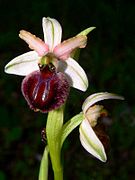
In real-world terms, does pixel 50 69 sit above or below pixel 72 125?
above

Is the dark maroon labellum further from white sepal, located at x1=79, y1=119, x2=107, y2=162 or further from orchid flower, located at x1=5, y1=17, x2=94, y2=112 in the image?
white sepal, located at x1=79, y1=119, x2=107, y2=162

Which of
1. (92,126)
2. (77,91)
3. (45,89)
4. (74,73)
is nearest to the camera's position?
(45,89)

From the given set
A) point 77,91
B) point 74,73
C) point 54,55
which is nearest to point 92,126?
point 74,73

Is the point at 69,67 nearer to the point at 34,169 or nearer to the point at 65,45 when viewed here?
the point at 65,45

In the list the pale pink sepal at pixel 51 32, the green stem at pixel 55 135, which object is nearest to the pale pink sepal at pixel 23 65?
the pale pink sepal at pixel 51 32

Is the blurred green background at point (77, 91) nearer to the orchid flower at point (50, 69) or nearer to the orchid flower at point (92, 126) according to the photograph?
the orchid flower at point (92, 126)

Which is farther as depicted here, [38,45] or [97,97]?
[97,97]

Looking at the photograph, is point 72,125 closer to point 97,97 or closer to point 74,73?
point 97,97

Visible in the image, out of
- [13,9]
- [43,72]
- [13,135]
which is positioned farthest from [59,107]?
[13,9]
